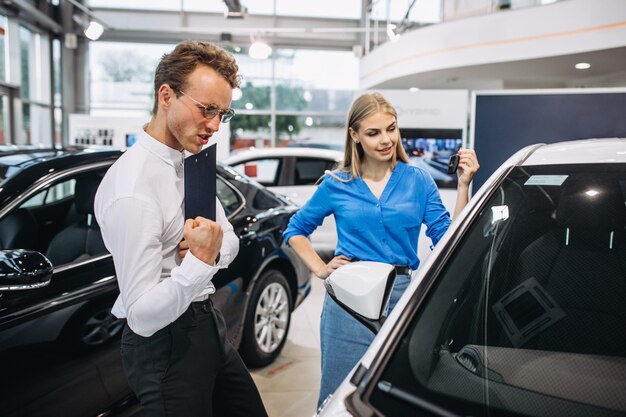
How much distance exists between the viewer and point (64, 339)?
7.38 feet

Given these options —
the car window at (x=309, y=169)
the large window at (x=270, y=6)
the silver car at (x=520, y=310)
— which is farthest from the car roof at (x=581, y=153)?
the large window at (x=270, y=6)

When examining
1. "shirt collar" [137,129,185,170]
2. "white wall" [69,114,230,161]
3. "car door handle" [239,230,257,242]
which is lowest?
"car door handle" [239,230,257,242]

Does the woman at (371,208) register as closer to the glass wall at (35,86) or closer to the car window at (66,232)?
the car window at (66,232)

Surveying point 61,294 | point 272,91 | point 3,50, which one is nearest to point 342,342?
point 61,294

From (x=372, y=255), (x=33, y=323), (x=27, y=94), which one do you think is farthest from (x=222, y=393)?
(x=27, y=94)

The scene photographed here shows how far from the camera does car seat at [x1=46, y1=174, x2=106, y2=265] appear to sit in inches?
103

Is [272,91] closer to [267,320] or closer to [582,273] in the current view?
[267,320]

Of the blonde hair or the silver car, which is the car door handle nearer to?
the blonde hair

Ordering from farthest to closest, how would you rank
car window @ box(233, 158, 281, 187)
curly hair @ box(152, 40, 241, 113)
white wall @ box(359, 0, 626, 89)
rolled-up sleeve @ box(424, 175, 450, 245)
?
white wall @ box(359, 0, 626, 89) → car window @ box(233, 158, 281, 187) → rolled-up sleeve @ box(424, 175, 450, 245) → curly hair @ box(152, 40, 241, 113)

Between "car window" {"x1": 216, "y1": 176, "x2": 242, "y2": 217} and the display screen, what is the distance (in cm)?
367

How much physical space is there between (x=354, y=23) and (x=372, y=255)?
13541 millimetres

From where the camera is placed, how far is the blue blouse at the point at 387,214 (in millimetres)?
2074

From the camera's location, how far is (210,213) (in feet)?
5.07

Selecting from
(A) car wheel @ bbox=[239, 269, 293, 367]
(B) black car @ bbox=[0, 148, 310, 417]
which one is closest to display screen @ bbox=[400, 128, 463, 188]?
(A) car wheel @ bbox=[239, 269, 293, 367]
